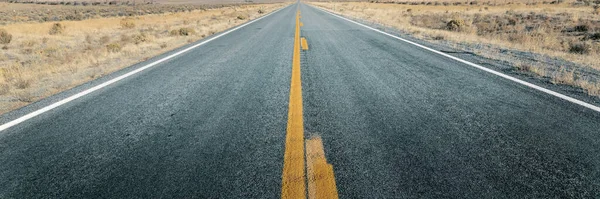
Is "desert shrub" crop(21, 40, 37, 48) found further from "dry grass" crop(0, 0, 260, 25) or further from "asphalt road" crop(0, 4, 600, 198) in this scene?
"dry grass" crop(0, 0, 260, 25)

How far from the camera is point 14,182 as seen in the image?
2342 millimetres

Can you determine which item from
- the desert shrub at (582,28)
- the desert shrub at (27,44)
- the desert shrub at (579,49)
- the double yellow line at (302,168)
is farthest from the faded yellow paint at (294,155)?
the desert shrub at (582,28)

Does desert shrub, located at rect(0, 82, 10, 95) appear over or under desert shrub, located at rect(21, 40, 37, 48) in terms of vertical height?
under

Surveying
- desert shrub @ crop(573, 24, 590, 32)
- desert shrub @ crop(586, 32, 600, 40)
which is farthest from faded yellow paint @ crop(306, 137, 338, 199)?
desert shrub @ crop(573, 24, 590, 32)

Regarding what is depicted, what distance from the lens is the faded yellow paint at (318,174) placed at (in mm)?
2072

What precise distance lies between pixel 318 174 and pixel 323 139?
612 mm

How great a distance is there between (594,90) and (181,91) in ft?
20.6

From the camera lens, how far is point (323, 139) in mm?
2863

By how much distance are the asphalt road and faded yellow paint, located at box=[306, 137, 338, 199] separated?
0.07 meters

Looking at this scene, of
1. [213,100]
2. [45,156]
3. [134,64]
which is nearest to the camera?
[45,156]

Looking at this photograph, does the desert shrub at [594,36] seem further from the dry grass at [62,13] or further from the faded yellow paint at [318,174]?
the dry grass at [62,13]

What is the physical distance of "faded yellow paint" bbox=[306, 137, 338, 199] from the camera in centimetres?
207

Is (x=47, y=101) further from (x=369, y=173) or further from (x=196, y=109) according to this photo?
(x=369, y=173)

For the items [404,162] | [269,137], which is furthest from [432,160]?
[269,137]
